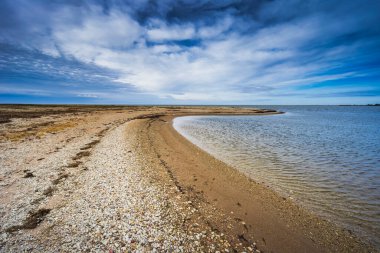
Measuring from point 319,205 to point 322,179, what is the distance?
3536mm

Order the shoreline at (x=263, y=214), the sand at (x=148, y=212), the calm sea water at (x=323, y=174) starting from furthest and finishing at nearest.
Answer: the calm sea water at (x=323, y=174)
the shoreline at (x=263, y=214)
the sand at (x=148, y=212)

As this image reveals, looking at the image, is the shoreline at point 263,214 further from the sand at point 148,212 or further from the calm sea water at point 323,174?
the calm sea water at point 323,174

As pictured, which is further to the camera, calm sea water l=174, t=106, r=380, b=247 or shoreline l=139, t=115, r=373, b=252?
calm sea water l=174, t=106, r=380, b=247

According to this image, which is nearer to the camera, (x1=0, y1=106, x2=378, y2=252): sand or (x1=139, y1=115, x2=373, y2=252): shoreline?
(x1=0, y1=106, x2=378, y2=252): sand

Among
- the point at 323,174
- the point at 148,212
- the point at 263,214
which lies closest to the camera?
the point at 148,212

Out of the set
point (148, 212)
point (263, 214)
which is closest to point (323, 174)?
point (263, 214)

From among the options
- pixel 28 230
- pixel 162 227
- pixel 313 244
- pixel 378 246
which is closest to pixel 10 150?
pixel 28 230

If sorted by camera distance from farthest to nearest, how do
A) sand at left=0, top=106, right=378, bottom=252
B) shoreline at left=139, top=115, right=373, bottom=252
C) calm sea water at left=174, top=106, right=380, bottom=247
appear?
calm sea water at left=174, top=106, right=380, bottom=247
shoreline at left=139, top=115, right=373, bottom=252
sand at left=0, top=106, right=378, bottom=252

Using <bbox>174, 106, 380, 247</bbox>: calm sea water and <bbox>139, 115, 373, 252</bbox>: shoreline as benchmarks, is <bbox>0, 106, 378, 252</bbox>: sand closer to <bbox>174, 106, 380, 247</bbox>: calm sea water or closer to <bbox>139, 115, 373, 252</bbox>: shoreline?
<bbox>139, 115, 373, 252</bbox>: shoreline

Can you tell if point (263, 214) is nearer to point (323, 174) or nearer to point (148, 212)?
point (148, 212)

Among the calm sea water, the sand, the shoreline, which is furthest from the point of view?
the calm sea water

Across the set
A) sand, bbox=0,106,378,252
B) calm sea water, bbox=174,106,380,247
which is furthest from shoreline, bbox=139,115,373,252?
calm sea water, bbox=174,106,380,247

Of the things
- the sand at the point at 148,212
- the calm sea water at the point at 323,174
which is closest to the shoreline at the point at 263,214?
the sand at the point at 148,212

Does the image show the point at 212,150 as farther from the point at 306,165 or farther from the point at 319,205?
the point at 319,205
